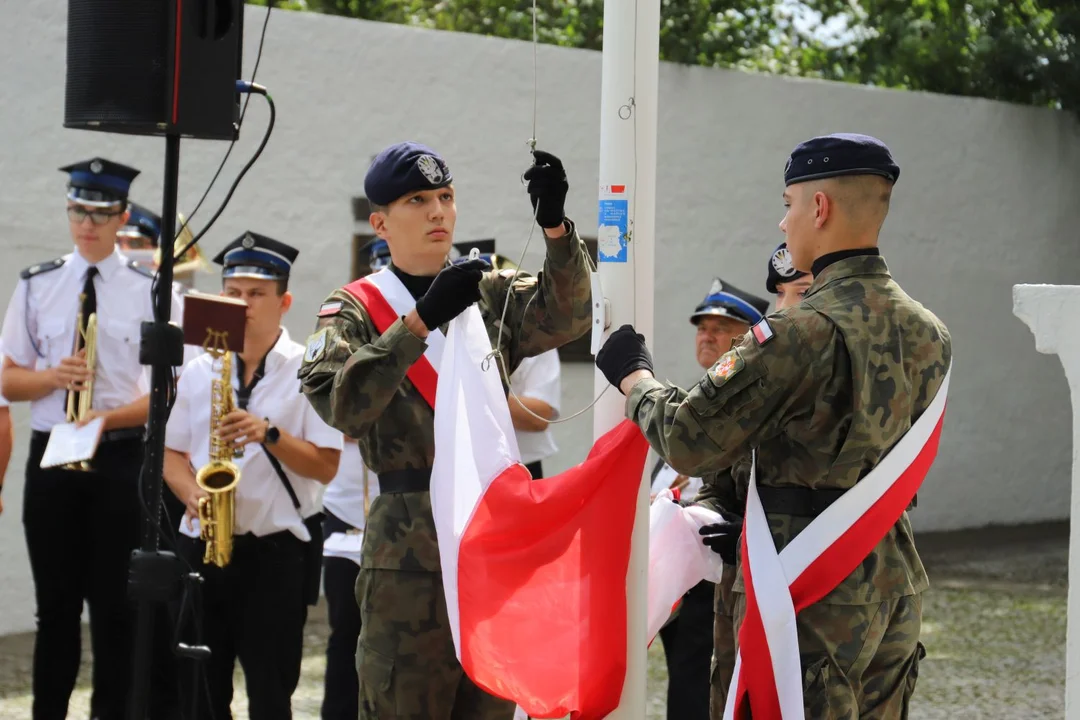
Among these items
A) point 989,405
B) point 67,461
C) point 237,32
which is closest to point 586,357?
point 989,405

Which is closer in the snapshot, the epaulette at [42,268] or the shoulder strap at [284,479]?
the shoulder strap at [284,479]

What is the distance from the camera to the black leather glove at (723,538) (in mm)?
4152

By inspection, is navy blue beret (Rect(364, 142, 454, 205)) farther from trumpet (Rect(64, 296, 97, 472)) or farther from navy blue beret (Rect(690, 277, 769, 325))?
trumpet (Rect(64, 296, 97, 472))

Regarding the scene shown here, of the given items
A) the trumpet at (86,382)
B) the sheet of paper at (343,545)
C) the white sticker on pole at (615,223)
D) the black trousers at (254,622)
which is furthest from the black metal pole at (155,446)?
the white sticker on pole at (615,223)

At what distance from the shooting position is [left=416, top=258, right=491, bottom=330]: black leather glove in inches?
148

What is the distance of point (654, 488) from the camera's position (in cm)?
559

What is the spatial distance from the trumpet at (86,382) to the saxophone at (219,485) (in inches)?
30.2

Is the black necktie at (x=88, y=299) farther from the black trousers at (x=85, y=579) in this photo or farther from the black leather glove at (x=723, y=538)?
the black leather glove at (x=723, y=538)

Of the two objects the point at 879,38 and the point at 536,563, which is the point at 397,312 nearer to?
the point at 536,563

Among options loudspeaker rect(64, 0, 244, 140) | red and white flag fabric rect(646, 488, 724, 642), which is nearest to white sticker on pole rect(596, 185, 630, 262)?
red and white flag fabric rect(646, 488, 724, 642)

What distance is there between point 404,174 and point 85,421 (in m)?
2.59

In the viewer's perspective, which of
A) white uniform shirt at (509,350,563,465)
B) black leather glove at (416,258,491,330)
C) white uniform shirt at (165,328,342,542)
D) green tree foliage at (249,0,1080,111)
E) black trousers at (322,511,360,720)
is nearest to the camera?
black leather glove at (416,258,491,330)

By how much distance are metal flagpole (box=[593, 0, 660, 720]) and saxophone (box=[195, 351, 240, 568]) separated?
2069 mm

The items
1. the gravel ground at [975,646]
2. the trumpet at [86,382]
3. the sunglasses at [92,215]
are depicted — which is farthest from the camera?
the gravel ground at [975,646]
